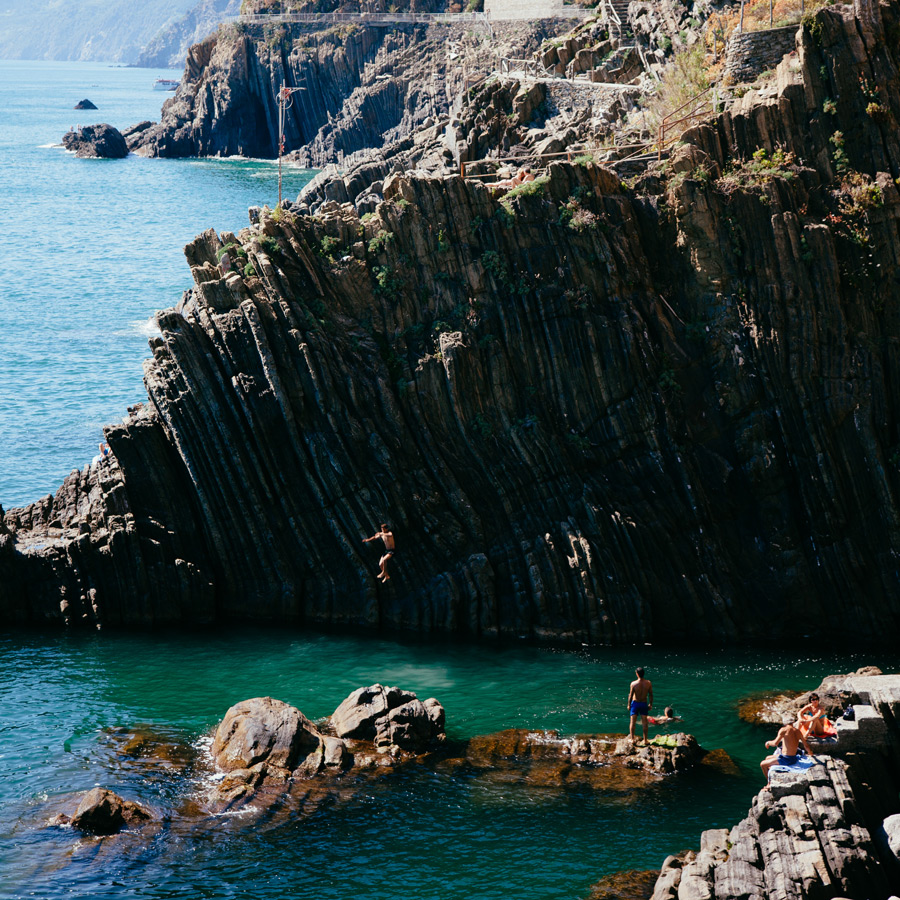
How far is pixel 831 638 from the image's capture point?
3012 cm

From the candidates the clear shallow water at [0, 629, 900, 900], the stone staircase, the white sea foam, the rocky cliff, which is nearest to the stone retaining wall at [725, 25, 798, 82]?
the rocky cliff

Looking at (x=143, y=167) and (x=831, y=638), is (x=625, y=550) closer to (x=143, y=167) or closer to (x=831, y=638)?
(x=831, y=638)

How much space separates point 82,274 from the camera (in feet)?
251

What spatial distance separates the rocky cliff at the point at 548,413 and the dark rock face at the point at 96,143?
112 metres

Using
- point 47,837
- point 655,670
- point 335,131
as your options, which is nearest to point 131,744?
point 47,837

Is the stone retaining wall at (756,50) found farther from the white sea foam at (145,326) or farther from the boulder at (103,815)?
the white sea foam at (145,326)

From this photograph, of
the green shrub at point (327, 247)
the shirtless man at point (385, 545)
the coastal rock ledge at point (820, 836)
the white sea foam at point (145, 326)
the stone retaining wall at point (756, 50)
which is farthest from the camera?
the white sea foam at point (145, 326)

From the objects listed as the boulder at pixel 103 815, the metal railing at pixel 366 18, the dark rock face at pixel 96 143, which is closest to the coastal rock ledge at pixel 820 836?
the boulder at pixel 103 815

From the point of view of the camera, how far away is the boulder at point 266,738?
2348cm

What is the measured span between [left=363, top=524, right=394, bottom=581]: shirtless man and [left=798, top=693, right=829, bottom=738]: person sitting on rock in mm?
12214

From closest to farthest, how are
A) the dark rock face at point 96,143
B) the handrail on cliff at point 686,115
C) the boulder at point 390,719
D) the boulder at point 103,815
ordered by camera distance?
the boulder at point 103,815
the boulder at point 390,719
the handrail on cliff at point 686,115
the dark rock face at point 96,143

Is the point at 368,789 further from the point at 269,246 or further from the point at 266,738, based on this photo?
the point at 269,246

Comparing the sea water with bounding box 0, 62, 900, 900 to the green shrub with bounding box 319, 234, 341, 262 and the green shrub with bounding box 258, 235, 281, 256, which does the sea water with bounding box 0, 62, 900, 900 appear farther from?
the green shrub with bounding box 319, 234, 341, 262

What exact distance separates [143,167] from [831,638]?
11760 centimetres
